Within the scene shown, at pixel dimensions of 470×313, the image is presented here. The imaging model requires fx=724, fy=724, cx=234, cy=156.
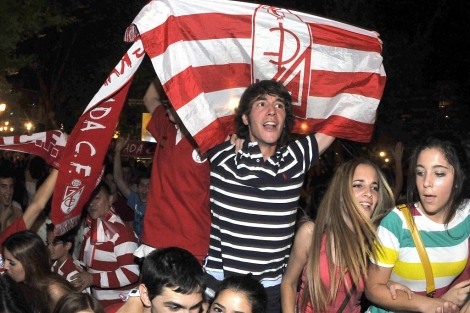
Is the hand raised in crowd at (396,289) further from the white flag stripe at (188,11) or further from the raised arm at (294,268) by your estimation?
the white flag stripe at (188,11)

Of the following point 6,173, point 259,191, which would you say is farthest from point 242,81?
point 6,173

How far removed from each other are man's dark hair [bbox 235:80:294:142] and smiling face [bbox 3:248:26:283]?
2083 millimetres

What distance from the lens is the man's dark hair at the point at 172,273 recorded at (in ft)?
13.9

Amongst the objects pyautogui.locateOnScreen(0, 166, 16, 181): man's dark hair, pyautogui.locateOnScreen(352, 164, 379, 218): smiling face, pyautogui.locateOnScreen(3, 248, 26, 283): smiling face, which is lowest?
pyautogui.locateOnScreen(3, 248, 26, 283): smiling face

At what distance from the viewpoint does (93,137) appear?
17.6 ft

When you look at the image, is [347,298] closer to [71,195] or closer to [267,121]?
[267,121]

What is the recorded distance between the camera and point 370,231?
4543 millimetres

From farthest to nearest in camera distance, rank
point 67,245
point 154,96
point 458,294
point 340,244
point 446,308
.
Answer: point 67,245, point 154,96, point 340,244, point 458,294, point 446,308

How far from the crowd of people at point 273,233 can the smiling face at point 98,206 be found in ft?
2.99

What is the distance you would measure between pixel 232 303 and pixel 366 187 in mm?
1202

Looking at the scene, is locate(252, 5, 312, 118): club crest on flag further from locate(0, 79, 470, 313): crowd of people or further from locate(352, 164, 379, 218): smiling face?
locate(352, 164, 379, 218): smiling face

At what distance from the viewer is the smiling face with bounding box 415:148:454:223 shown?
421cm

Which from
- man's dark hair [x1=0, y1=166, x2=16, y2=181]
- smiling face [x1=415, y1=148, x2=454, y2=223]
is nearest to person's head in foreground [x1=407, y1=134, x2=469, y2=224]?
smiling face [x1=415, y1=148, x2=454, y2=223]

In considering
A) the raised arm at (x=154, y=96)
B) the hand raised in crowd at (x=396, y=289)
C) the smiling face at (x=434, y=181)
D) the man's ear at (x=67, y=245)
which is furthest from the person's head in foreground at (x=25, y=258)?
the smiling face at (x=434, y=181)
